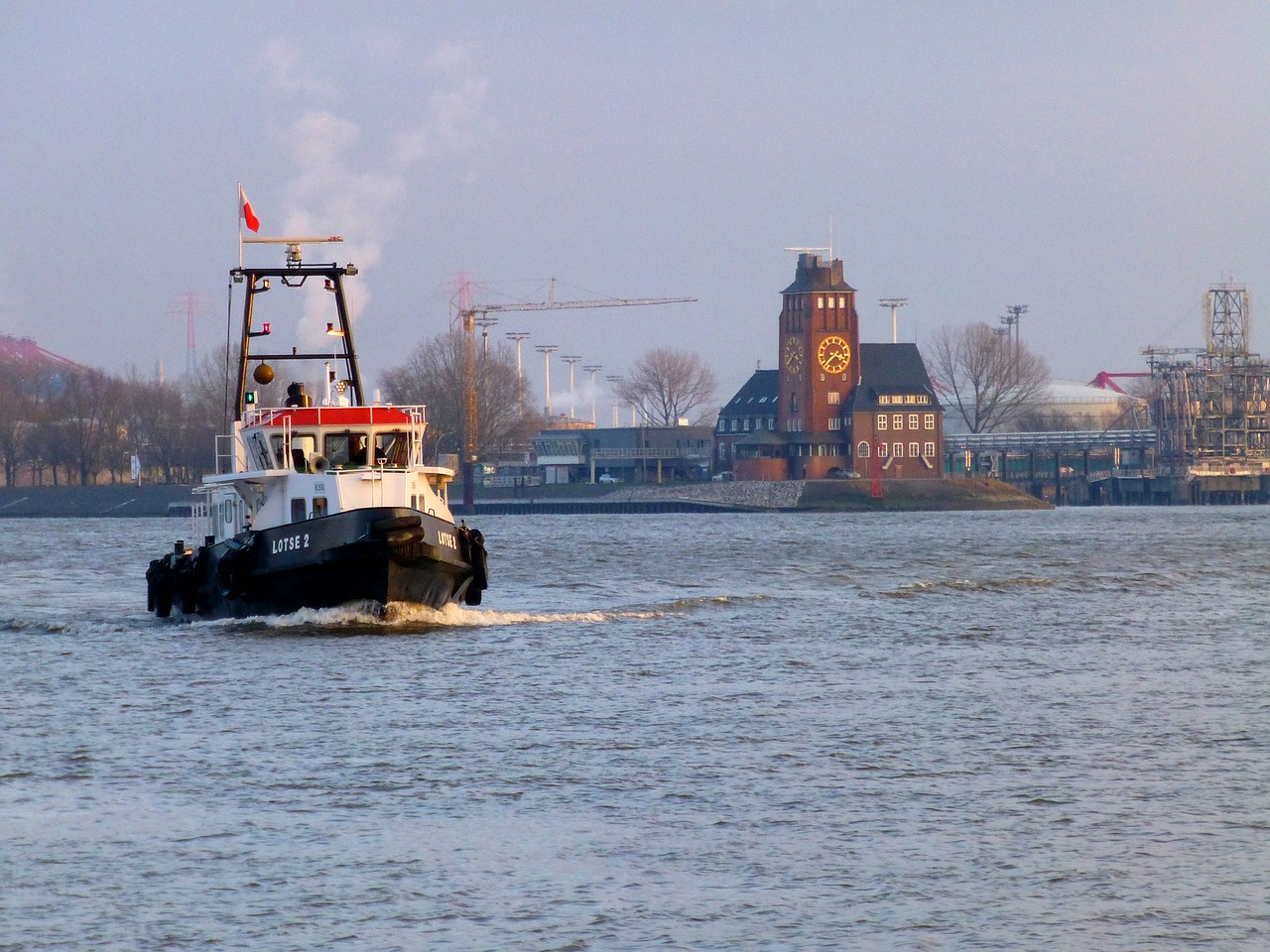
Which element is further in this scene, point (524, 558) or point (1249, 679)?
point (524, 558)

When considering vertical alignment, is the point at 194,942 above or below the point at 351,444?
below

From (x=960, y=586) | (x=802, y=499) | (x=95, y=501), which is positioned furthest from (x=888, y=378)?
(x=960, y=586)

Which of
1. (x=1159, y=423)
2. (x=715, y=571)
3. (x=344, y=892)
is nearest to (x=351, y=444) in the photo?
(x=344, y=892)

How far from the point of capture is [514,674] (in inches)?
1025

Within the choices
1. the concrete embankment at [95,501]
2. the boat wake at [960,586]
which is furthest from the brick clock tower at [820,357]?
the boat wake at [960,586]

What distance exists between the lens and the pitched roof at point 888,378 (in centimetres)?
16150

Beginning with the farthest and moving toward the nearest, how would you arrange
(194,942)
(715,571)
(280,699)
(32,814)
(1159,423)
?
(1159,423), (715,571), (280,699), (32,814), (194,942)

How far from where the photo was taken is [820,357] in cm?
16238

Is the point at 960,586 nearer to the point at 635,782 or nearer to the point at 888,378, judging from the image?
the point at 635,782

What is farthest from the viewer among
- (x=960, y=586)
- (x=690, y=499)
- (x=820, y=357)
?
(x=820, y=357)

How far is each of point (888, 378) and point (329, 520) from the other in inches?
5382

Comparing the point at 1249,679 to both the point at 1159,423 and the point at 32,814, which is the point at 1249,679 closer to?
the point at 32,814

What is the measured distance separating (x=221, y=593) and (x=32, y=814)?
55.2 ft

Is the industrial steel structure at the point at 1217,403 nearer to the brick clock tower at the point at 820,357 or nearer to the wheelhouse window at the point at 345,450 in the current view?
the brick clock tower at the point at 820,357
